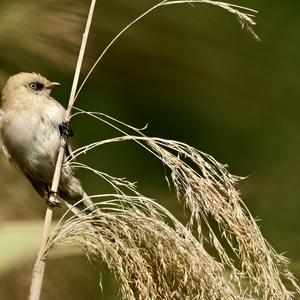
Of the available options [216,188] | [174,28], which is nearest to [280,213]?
[174,28]

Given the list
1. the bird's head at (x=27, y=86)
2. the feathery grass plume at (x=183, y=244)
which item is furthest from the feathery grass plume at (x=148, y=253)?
the bird's head at (x=27, y=86)

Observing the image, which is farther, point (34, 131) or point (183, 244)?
point (34, 131)

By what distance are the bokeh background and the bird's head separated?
0.12 meters

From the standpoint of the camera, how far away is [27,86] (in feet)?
8.42

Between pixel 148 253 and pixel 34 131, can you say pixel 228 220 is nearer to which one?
pixel 148 253

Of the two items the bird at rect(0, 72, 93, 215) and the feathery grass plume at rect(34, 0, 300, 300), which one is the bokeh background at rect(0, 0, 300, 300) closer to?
the bird at rect(0, 72, 93, 215)

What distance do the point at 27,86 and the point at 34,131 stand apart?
147 mm

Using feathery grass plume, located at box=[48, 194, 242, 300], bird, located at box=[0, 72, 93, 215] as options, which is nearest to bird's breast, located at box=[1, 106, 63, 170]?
bird, located at box=[0, 72, 93, 215]

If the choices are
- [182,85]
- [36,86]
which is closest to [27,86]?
[36,86]

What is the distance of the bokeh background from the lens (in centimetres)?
255

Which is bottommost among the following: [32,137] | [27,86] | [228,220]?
[32,137]

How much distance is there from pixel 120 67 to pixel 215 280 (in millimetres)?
1131

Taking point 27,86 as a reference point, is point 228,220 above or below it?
above

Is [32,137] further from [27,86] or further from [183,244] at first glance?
[183,244]
